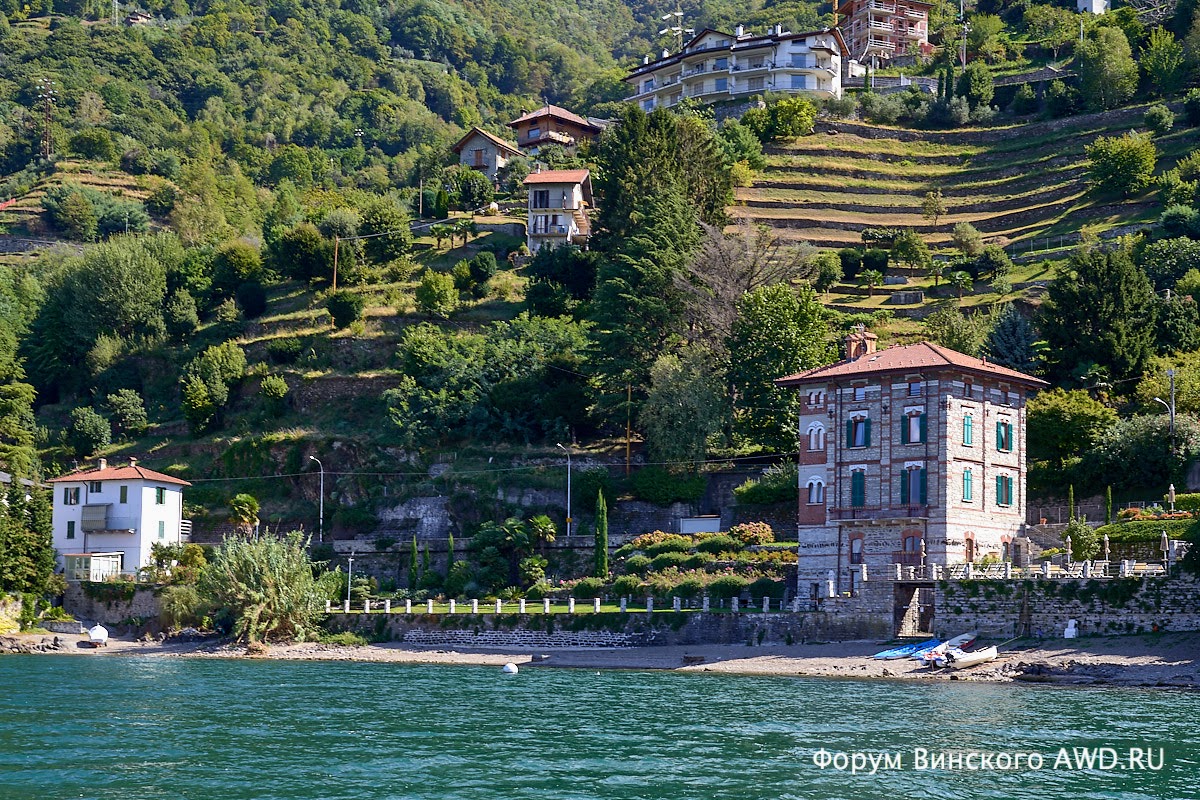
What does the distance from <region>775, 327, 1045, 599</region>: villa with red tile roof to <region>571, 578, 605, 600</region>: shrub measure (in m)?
9.28

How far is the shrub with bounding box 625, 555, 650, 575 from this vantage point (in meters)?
70.6

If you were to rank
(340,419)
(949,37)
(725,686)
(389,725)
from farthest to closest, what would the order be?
(949,37), (340,419), (725,686), (389,725)

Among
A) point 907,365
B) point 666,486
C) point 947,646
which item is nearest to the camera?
point 947,646

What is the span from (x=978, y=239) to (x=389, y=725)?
67682 millimetres

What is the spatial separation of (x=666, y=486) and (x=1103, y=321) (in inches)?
876

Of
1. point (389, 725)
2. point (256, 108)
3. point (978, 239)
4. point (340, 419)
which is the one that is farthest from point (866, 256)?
point (256, 108)

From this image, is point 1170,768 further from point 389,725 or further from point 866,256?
point 866,256

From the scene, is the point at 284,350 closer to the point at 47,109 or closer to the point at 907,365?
the point at 907,365

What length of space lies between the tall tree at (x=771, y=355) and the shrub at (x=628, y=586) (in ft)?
38.4

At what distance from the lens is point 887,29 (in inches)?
5605

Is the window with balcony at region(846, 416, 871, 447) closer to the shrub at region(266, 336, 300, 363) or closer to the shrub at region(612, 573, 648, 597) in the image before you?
the shrub at region(612, 573, 648, 597)

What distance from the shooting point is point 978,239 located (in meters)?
101

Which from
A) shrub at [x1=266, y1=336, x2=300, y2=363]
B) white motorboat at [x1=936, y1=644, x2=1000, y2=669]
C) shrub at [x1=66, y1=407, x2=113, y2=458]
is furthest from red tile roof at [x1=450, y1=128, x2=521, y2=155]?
white motorboat at [x1=936, y1=644, x2=1000, y2=669]

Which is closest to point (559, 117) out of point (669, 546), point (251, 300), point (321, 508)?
point (251, 300)
